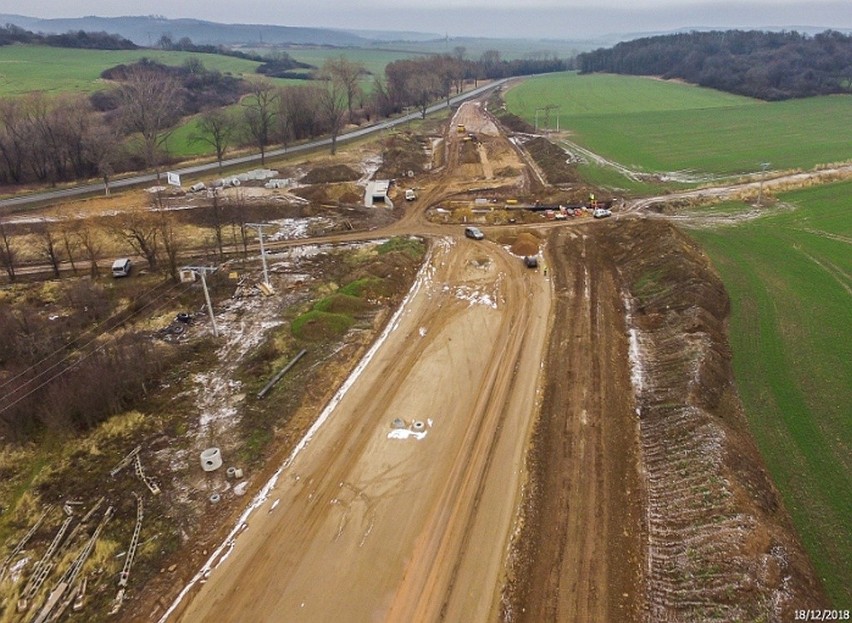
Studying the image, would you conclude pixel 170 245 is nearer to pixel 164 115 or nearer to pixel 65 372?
pixel 65 372

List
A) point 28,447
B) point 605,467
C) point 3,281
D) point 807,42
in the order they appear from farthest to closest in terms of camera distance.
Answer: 1. point 807,42
2. point 3,281
3. point 28,447
4. point 605,467

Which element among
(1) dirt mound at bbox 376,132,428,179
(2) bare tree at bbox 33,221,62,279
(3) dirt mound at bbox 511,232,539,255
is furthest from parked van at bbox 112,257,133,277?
(1) dirt mound at bbox 376,132,428,179

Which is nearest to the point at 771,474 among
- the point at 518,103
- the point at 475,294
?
the point at 475,294

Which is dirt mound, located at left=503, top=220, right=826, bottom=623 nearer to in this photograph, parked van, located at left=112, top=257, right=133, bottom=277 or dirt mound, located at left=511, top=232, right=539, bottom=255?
dirt mound, located at left=511, top=232, right=539, bottom=255

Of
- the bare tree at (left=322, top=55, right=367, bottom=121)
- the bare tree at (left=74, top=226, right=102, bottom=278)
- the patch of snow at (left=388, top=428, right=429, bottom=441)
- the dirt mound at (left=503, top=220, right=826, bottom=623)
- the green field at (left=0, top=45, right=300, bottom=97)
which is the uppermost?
the bare tree at (left=322, top=55, right=367, bottom=121)

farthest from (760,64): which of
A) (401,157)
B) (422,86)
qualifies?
(401,157)

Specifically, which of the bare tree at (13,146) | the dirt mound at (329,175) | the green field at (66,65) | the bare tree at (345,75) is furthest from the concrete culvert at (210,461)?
the green field at (66,65)

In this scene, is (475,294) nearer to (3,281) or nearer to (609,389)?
(609,389)
